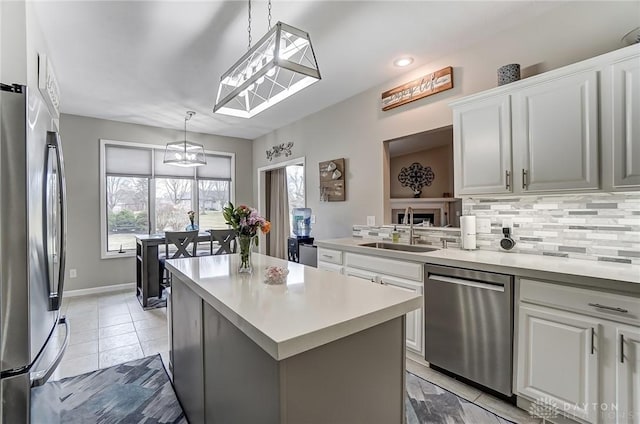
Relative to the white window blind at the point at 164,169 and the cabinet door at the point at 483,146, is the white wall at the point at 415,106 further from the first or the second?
the white window blind at the point at 164,169

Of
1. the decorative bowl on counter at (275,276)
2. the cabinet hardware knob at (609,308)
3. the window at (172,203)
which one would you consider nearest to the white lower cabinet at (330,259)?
the decorative bowl on counter at (275,276)

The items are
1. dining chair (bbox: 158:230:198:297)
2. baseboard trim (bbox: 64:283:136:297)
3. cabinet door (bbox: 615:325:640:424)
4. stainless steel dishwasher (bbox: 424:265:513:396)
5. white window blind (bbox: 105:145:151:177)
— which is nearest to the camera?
cabinet door (bbox: 615:325:640:424)

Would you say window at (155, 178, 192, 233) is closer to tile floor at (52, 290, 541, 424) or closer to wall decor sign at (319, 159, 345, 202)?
tile floor at (52, 290, 541, 424)

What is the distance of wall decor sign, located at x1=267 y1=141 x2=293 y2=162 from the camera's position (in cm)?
500

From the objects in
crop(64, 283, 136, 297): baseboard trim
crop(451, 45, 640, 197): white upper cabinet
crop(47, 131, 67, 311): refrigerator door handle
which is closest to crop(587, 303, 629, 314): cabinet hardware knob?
crop(451, 45, 640, 197): white upper cabinet

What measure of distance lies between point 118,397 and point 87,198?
11.8ft

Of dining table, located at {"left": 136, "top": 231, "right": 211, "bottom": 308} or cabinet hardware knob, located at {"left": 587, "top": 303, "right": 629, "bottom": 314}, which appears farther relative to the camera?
dining table, located at {"left": 136, "top": 231, "right": 211, "bottom": 308}

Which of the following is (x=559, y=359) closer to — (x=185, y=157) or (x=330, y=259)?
(x=330, y=259)

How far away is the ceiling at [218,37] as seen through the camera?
2.13m

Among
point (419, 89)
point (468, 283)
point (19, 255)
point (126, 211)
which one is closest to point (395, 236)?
point (468, 283)

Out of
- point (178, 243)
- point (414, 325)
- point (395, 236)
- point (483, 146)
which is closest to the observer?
point (483, 146)

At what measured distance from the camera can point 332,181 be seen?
4027 mm

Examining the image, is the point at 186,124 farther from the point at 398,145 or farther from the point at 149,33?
the point at 398,145

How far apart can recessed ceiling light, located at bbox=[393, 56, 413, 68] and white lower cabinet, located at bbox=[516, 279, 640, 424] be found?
2181 millimetres
